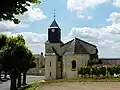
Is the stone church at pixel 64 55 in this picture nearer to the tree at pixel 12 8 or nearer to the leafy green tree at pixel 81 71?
the leafy green tree at pixel 81 71

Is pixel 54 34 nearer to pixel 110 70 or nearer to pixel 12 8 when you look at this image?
pixel 110 70

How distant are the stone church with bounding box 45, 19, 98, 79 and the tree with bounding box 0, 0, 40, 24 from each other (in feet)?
223

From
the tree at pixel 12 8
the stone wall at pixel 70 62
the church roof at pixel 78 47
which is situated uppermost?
the church roof at pixel 78 47

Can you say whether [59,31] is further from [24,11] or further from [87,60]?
[24,11]

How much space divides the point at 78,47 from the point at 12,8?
71427 mm

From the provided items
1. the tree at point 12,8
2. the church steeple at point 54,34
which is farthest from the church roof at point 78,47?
the tree at point 12,8

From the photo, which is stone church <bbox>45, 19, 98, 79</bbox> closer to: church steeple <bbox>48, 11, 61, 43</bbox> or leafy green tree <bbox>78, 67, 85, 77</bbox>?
church steeple <bbox>48, 11, 61, 43</bbox>

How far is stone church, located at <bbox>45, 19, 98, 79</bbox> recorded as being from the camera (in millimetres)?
77375

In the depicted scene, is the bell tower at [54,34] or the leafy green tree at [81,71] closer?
the leafy green tree at [81,71]

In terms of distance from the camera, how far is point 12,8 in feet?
26.8

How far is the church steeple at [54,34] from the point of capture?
274 ft

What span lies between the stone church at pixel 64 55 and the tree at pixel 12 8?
68.1 meters

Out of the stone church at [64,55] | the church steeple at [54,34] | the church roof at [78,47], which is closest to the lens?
the stone church at [64,55]

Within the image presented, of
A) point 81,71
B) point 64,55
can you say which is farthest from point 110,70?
point 64,55
